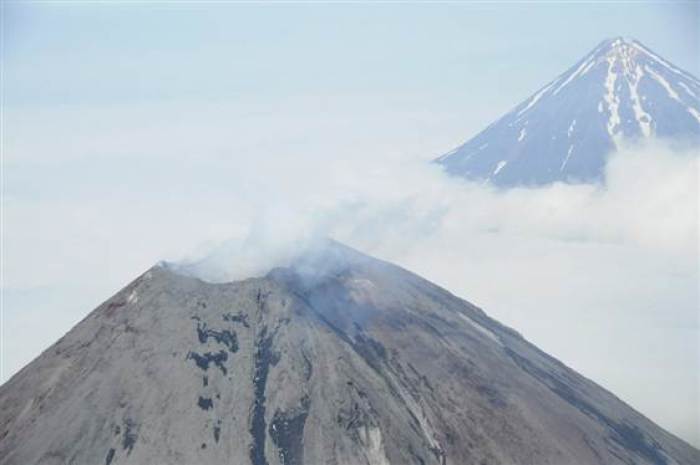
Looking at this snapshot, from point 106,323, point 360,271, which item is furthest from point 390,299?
point 106,323

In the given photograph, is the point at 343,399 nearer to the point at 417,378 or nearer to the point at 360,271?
the point at 417,378

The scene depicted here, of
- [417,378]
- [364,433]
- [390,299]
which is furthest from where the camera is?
[390,299]

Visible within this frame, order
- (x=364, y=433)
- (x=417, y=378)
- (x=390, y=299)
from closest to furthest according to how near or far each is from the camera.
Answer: (x=364, y=433), (x=417, y=378), (x=390, y=299)

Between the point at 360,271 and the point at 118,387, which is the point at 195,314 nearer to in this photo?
the point at 118,387

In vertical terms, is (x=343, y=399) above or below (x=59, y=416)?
above

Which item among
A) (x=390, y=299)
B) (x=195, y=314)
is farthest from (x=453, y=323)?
(x=195, y=314)

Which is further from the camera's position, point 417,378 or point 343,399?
point 417,378

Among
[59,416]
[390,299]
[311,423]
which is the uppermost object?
[390,299]
